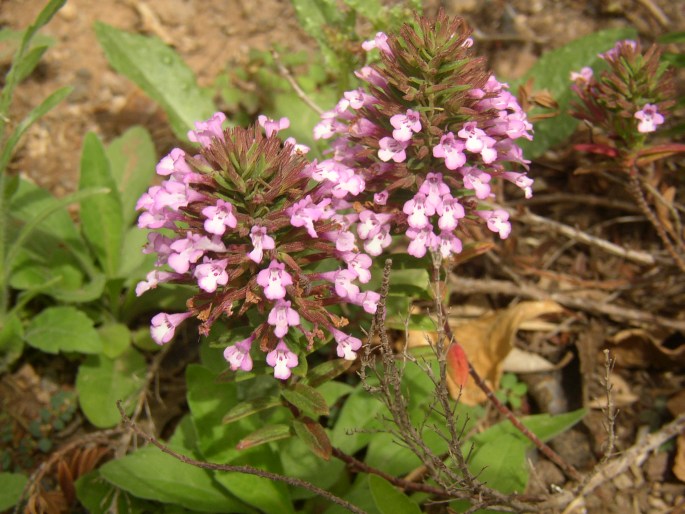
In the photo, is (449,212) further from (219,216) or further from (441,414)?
(219,216)

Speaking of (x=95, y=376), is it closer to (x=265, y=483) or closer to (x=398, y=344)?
(x=265, y=483)

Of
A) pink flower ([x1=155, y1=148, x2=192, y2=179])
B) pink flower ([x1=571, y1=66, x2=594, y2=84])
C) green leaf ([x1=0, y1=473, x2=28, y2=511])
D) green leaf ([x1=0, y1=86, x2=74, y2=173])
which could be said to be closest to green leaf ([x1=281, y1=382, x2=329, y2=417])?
pink flower ([x1=155, y1=148, x2=192, y2=179])

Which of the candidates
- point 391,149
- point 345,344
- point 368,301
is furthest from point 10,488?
point 391,149

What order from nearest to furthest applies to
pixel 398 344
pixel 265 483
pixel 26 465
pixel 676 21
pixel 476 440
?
1. pixel 265 483
2. pixel 476 440
3. pixel 26 465
4. pixel 398 344
5. pixel 676 21

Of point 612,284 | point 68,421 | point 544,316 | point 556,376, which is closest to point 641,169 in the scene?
point 612,284

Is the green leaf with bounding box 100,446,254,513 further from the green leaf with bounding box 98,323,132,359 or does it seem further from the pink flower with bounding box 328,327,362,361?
the pink flower with bounding box 328,327,362,361
